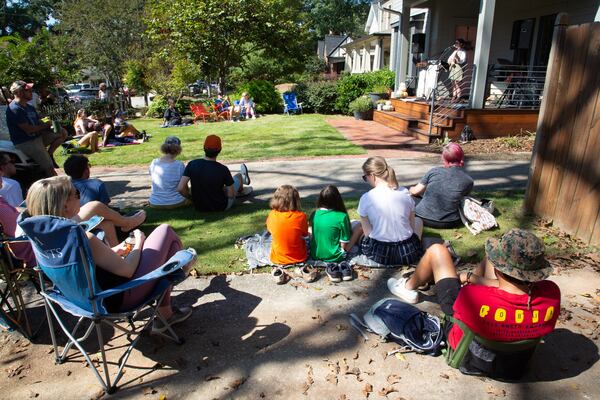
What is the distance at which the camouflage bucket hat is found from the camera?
7.41 ft

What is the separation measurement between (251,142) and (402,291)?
8.96 metres

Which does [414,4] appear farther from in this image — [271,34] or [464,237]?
[464,237]

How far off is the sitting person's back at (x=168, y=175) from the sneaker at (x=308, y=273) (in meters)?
2.63

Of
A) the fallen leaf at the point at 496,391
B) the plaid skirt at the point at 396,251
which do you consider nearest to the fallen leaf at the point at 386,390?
the fallen leaf at the point at 496,391

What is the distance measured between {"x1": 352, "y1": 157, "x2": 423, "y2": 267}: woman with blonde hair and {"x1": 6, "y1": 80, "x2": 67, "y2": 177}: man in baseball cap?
18.3 feet

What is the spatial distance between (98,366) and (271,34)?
68.3 ft

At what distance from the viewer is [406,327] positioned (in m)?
2.95

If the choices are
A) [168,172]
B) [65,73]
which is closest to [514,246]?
[168,172]

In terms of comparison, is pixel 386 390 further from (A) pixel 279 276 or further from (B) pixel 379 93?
(B) pixel 379 93

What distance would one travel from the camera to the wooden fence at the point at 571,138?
4496mm

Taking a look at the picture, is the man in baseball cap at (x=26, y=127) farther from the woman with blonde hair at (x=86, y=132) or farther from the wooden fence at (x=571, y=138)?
the wooden fence at (x=571, y=138)

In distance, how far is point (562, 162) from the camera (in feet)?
16.3

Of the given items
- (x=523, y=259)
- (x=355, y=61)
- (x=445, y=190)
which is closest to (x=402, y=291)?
(x=523, y=259)

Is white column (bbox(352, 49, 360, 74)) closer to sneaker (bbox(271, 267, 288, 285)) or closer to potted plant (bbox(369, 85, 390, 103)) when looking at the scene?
potted plant (bbox(369, 85, 390, 103))
